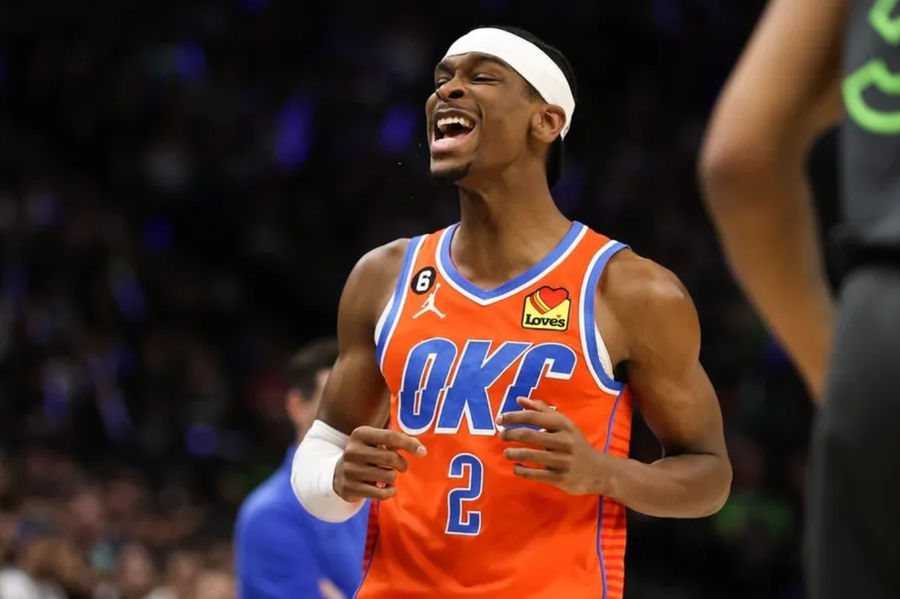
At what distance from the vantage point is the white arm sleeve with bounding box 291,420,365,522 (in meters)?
3.64

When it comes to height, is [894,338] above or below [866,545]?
above

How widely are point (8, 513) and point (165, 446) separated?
2.04 meters

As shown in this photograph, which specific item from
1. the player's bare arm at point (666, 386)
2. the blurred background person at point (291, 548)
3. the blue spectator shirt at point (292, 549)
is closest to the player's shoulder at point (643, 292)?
the player's bare arm at point (666, 386)

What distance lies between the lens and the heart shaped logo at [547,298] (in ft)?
11.7

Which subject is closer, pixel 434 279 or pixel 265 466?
pixel 434 279

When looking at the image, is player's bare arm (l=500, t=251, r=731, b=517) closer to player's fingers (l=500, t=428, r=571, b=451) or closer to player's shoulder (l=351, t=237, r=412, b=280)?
player's fingers (l=500, t=428, r=571, b=451)

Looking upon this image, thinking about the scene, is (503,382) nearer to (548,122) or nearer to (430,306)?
(430,306)

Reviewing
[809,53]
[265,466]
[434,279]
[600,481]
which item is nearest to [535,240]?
[434,279]

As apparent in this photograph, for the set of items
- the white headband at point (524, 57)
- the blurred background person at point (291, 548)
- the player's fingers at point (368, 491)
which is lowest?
the blurred background person at point (291, 548)

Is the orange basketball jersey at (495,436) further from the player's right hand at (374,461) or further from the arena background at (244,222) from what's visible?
the arena background at (244,222)

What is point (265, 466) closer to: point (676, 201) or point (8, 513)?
point (8, 513)

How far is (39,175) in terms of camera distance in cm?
1327

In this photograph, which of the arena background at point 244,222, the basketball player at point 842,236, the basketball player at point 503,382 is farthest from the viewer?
the arena background at point 244,222

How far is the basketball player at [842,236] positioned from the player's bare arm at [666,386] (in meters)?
1.75
